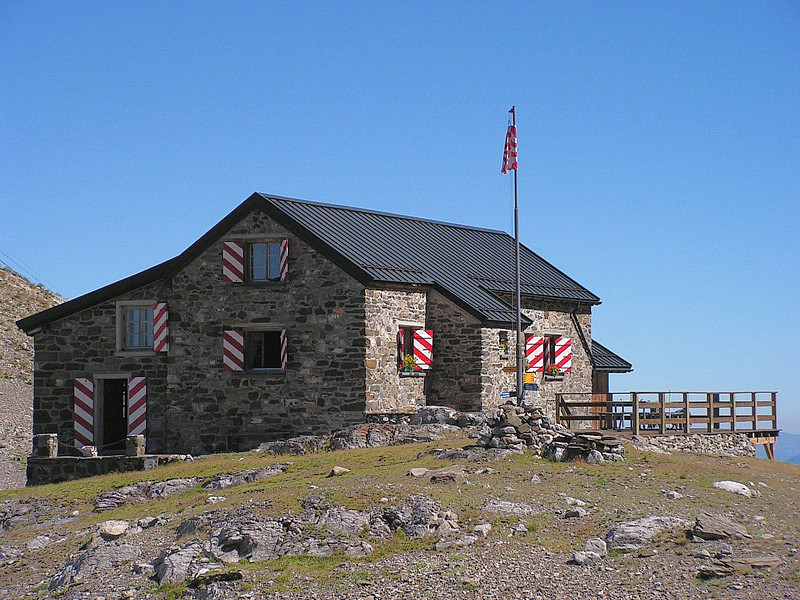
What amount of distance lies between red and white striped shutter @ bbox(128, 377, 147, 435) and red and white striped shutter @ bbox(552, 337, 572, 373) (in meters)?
13.1

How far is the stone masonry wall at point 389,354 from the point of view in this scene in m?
28.1

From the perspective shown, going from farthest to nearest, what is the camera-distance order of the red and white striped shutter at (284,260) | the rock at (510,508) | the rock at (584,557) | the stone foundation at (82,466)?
the red and white striped shutter at (284,260) < the stone foundation at (82,466) < the rock at (510,508) < the rock at (584,557)

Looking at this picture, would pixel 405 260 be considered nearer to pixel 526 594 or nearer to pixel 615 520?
pixel 615 520

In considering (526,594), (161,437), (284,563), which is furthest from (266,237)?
(526,594)

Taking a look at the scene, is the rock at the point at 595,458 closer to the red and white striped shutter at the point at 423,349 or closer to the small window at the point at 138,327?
the red and white striped shutter at the point at 423,349

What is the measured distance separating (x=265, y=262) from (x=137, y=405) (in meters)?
5.84

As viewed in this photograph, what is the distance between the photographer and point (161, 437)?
99.7 feet

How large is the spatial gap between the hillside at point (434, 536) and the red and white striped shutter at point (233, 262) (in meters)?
9.00

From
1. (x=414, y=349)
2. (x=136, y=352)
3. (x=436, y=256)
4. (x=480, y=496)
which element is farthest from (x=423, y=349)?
(x=480, y=496)

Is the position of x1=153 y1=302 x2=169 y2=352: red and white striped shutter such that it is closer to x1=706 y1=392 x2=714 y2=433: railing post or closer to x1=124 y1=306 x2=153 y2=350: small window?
x1=124 y1=306 x2=153 y2=350: small window

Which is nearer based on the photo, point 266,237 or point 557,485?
point 557,485

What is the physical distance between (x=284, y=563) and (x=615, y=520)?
5140mm

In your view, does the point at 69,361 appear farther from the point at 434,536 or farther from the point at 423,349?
the point at 434,536

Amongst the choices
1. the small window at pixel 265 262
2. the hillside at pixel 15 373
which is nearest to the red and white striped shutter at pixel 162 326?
the small window at pixel 265 262
